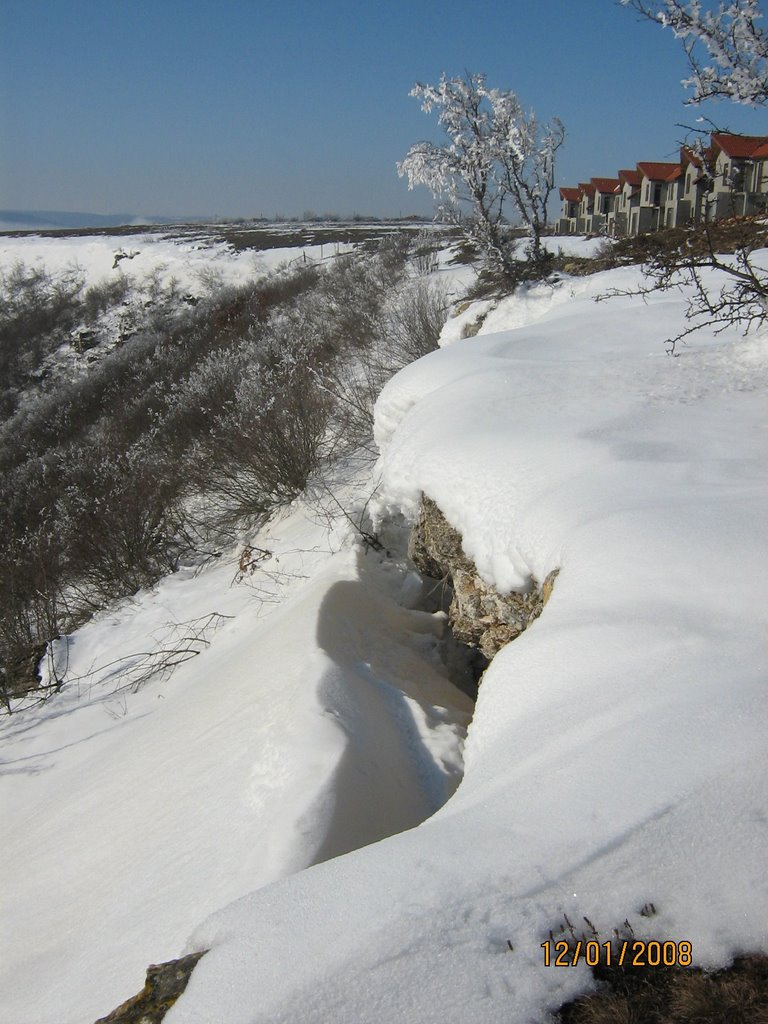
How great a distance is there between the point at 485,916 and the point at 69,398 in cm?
2588

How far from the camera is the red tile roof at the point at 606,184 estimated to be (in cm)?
3078

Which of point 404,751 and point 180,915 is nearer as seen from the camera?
point 180,915

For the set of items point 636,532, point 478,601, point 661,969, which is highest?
point 636,532

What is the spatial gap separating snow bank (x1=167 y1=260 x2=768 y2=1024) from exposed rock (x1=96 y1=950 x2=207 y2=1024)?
0.10m

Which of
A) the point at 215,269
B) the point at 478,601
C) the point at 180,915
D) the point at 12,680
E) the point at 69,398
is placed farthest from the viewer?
the point at 215,269

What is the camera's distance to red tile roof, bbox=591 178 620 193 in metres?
30.8

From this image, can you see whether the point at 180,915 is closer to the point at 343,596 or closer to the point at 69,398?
the point at 343,596

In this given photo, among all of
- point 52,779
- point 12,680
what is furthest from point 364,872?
point 12,680

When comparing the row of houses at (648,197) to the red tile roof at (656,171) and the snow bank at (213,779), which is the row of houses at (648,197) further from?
the snow bank at (213,779)

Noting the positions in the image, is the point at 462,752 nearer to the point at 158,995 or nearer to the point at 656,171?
the point at 158,995

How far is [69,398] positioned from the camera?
24938mm

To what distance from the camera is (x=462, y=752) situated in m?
4.41
